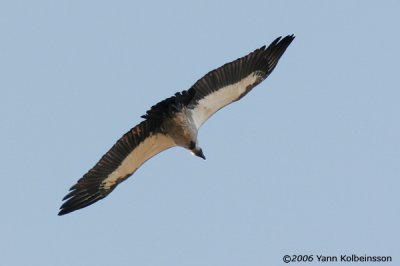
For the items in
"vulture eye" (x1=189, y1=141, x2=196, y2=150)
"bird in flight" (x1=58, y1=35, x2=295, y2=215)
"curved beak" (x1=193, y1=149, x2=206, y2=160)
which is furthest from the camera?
"curved beak" (x1=193, y1=149, x2=206, y2=160)

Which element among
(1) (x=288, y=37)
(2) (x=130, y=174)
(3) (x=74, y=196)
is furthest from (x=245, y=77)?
(3) (x=74, y=196)

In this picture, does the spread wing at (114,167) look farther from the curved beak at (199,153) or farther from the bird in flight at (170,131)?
the curved beak at (199,153)

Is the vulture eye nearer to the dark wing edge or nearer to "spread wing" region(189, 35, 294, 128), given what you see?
"spread wing" region(189, 35, 294, 128)

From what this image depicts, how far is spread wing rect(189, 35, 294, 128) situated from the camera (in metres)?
12.1

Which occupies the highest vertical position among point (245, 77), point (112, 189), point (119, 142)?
point (245, 77)

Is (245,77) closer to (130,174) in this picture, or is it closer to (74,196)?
(130,174)

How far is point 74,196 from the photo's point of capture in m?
11.8

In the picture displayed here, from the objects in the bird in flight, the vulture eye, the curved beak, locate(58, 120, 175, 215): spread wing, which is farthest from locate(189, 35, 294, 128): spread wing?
locate(58, 120, 175, 215): spread wing

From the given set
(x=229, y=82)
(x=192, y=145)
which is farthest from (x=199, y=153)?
(x=229, y=82)

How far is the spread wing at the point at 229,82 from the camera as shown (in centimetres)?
1209

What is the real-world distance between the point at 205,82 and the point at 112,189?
297 cm

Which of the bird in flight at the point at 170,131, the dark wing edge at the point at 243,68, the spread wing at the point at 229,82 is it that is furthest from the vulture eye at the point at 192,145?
the dark wing edge at the point at 243,68

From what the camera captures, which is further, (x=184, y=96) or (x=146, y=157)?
(x=146, y=157)

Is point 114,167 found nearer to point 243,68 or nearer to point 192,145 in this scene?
point 192,145
